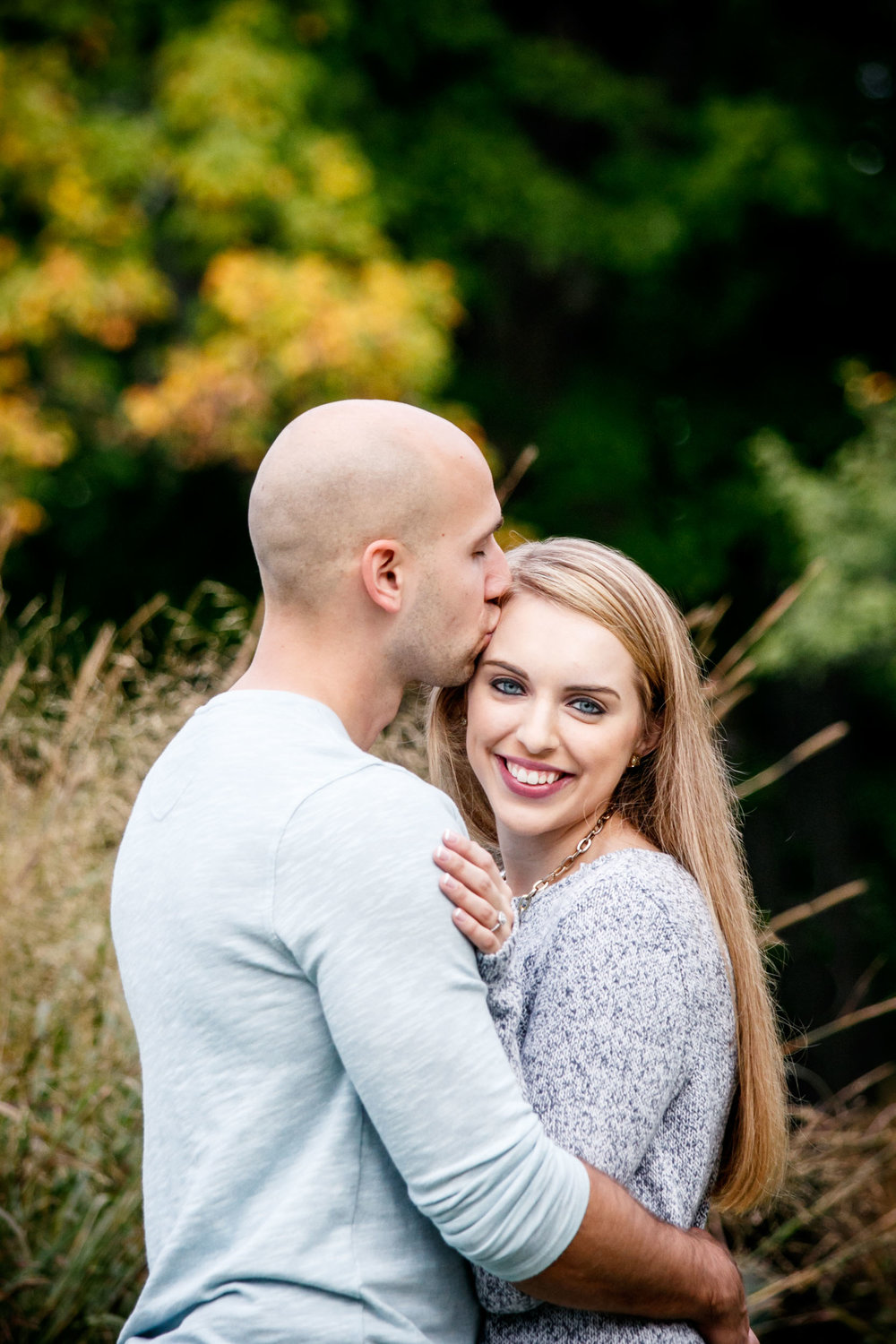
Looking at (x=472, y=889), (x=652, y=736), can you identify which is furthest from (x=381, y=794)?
(x=652, y=736)

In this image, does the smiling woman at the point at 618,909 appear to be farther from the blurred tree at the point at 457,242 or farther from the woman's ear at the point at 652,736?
the blurred tree at the point at 457,242

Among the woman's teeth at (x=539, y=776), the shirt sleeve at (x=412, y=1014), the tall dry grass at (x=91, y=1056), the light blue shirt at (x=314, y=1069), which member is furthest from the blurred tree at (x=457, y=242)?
the shirt sleeve at (x=412, y=1014)

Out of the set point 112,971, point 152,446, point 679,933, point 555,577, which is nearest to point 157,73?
point 152,446

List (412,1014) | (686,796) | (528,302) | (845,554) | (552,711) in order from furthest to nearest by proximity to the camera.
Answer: (528,302) < (845,554) < (686,796) < (552,711) < (412,1014)

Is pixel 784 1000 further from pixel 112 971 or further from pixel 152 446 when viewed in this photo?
pixel 112 971

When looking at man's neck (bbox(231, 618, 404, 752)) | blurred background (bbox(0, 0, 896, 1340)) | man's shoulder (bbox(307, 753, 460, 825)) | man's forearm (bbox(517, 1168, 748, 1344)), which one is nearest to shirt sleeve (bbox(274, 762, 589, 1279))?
man's shoulder (bbox(307, 753, 460, 825))

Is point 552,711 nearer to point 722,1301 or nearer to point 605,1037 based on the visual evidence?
point 605,1037

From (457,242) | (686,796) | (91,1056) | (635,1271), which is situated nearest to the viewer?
(635,1271)

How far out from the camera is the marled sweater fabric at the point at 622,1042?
1663mm

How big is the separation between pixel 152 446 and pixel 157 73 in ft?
7.42

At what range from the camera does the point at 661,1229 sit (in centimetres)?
165

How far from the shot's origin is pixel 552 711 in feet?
6.66

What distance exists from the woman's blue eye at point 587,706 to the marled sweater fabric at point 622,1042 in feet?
0.81

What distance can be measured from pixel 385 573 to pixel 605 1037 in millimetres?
660
